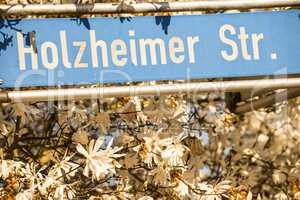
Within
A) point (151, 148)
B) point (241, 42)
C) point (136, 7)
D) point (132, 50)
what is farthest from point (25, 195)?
point (241, 42)

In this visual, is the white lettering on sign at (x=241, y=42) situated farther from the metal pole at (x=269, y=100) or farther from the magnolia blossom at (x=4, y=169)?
the magnolia blossom at (x=4, y=169)

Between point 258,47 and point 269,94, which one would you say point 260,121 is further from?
point 258,47

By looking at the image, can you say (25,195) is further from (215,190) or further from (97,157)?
(215,190)

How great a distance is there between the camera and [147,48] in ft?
8.08

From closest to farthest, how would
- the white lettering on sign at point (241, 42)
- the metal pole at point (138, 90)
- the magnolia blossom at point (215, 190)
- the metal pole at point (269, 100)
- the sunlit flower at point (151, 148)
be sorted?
1. the metal pole at point (138, 90)
2. the white lettering on sign at point (241, 42)
3. the magnolia blossom at point (215, 190)
4. the sunlit flower at point (151, 148)
5. the metal pole at point (269, 100)

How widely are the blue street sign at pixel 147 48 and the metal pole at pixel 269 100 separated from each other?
692mm

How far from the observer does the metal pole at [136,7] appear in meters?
2.38

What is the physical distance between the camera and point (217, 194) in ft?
9.47

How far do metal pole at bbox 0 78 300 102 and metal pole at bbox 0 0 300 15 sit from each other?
0.27 metres

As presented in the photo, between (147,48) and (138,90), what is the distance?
0.18m

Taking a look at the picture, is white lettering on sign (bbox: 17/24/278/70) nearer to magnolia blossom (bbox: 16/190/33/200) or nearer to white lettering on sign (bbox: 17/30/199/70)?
white lettering on sign (bbox: 17/30/199/70)

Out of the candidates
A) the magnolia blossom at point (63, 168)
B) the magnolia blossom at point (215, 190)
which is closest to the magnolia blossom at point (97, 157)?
the magnolia blossom at point (63, 168)

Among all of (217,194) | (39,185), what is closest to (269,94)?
(217,194)

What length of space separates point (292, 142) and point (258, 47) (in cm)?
265
